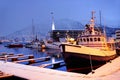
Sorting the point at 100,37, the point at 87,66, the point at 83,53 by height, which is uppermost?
the point at 100,37

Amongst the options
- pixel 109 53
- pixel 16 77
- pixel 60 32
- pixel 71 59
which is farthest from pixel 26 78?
pixel 60 32

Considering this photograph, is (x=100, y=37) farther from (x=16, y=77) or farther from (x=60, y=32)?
(x=60, y=32)

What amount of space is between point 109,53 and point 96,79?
61.1 feet

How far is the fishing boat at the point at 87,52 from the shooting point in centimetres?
2470

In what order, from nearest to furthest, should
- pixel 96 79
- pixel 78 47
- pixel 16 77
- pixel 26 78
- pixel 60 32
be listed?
1. pixel 96 79
2. pixel 26 78
3. pixel 16 77
4. pixel 78 47
5. pixel 60 32

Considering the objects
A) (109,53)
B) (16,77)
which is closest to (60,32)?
(109,53)

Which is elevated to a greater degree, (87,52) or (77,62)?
(87,52)

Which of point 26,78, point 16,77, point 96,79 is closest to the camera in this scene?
point 96,79

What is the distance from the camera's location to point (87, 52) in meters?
24.9

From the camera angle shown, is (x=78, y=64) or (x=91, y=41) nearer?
(x=78, y=64)

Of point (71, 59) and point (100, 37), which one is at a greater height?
point (100, 37)

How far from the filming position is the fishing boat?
24703 mm

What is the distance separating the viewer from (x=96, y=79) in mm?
10734

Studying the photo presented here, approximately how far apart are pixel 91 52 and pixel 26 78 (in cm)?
1398
